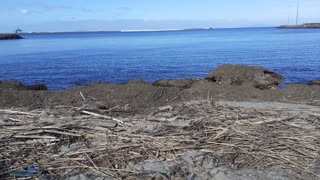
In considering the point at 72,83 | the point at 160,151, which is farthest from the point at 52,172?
the point at 72,83

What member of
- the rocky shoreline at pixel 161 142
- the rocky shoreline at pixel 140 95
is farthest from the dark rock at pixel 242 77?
the rocky shoreline at pixel 161 142

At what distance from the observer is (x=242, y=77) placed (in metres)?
16.7

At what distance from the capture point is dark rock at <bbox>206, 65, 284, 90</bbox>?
54.3 ft

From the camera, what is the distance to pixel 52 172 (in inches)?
237

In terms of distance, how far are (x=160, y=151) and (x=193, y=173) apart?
90cm

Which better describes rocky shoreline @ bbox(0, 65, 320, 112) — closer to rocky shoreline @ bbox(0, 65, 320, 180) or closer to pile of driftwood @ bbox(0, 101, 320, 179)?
rocky shoreline @ bbox(0, 65, 320, 180)

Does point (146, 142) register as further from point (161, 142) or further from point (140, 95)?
point (140, 95)

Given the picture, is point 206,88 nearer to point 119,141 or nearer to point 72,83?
point 119,141

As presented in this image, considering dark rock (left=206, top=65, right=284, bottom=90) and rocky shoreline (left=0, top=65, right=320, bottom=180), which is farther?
dark rock (left=206, top=65, right=284, bottom=90)

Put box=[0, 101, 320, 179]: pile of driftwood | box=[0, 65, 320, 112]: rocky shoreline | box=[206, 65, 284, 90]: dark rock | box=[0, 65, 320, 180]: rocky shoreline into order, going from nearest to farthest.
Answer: box=[0, 65, 320, 180]: rocky shoreline → box=[0, 101, 320, 179]: pile of driftwood → box=[0, 65, 320, 112]: rocky shoreline → box=[206, 65, 284, 90]: dark rock

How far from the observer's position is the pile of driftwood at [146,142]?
6121mm

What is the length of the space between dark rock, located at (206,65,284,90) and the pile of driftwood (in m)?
7.77

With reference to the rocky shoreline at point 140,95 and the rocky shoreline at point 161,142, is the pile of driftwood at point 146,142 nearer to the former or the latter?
the rocky shoreline at point 161,142

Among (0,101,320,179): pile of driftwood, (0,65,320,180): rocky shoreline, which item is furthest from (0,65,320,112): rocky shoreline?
(0,101,320,179): pile of driftwood
